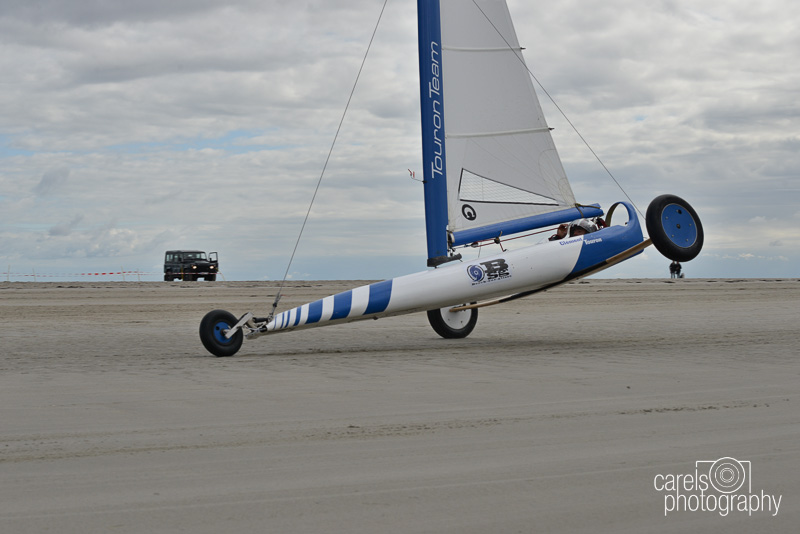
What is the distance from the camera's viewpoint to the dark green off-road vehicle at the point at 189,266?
1671 inches

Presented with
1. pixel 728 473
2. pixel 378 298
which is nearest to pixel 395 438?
pixel 728 473

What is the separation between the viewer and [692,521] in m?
3.15

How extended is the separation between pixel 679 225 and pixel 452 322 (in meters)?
3.47

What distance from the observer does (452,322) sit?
1229 centimetres

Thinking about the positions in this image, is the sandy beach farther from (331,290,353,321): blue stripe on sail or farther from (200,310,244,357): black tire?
(331,290,353,321): blue stripe on sail

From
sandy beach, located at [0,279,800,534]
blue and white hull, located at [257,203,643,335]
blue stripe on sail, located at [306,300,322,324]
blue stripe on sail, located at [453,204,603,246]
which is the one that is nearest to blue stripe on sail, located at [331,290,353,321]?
blue and white hull, located at [257,203,643,335]

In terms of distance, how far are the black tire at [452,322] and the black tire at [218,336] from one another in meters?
3.43

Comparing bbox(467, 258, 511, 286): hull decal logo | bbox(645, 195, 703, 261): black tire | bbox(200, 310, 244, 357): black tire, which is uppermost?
bbox(645, 195, 703, 261): black tire

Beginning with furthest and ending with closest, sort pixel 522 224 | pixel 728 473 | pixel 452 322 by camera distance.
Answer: pixel 452 322
pixel 522 224
pixel 728 473

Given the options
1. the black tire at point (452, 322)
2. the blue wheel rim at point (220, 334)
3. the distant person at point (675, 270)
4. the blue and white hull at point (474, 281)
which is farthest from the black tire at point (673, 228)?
the distant person at point (675, 270)

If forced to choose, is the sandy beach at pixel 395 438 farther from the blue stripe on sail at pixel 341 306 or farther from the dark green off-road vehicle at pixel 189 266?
the dark green off-road vehicle at pixel 189 266

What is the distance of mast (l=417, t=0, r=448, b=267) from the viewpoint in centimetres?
1166

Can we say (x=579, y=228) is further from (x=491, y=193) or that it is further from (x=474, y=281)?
(x=474, y=281)

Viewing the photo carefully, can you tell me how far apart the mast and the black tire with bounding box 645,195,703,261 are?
2.80 meters
